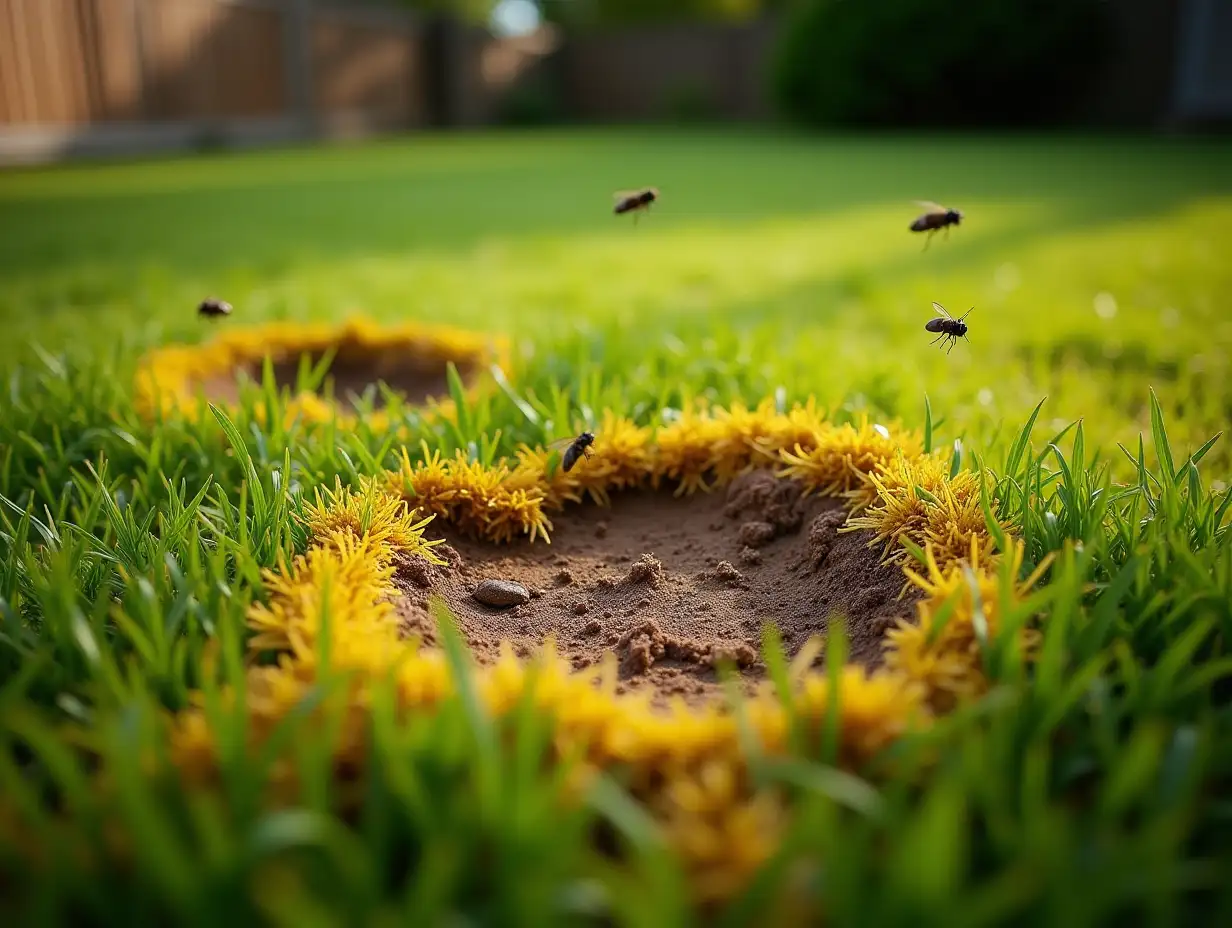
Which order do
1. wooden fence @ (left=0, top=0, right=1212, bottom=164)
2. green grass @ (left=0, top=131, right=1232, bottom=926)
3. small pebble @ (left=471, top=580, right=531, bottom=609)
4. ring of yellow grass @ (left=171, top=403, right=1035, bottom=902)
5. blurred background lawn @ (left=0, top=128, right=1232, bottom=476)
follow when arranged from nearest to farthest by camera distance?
green grass @ (left=0, top=131, right=1232, bottom=926)
ring of yellow grass @ (left=171, top=403, right=1035, bottom=902)
small pebble @ (left=471, top=580, right=531, bottom=609)
blurred background lawn @ (left=0, top=128, right=1232, bottom=476)
wooden fence @ (left=0, top=0, right=1212, bottom=164)

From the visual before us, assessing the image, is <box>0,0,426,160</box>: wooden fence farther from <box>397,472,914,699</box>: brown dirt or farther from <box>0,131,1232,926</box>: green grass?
<box>397,472,914,699</box>: brown dirt

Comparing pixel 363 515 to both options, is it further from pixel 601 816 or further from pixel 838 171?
pixel 838 171

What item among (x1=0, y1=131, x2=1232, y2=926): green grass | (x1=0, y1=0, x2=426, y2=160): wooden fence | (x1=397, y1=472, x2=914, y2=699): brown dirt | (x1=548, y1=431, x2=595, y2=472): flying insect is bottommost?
(x1=397, y1=472, x2=914, y2=699): brown dirt

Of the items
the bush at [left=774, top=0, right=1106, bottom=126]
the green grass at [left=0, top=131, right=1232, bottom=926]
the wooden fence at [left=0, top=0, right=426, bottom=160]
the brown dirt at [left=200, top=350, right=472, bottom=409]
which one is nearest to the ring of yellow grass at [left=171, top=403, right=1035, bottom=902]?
the green grass at [left=0, top=131, right=1232, bottom=926]

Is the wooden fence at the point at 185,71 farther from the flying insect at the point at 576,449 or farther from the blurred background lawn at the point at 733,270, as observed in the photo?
the flying insect at the point at 576,449

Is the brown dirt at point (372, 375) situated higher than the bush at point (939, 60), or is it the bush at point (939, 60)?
the bush at point (939, 60)

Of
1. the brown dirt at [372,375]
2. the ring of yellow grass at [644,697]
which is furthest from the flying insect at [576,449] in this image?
the brown dirt at [372,375]
